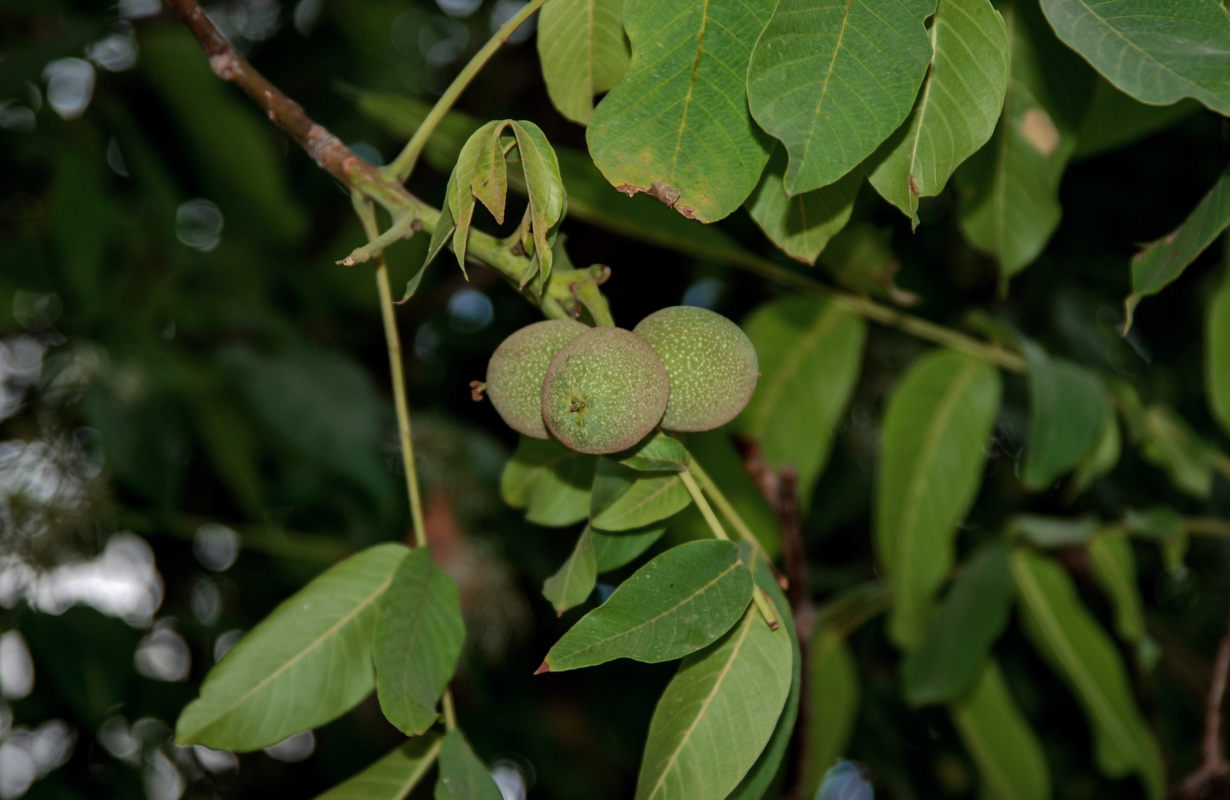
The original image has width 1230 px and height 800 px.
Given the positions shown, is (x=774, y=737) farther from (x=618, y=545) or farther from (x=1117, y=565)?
(x=1117, y=565)

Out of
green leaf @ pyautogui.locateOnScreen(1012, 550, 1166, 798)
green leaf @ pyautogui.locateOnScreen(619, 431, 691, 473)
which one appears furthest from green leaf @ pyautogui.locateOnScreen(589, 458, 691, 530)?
green leaf @ pyautogui.locateOnScreen(1012, 550, 1166, 798)

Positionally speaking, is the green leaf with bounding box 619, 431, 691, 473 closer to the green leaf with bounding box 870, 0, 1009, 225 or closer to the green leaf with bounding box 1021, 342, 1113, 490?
the green leaf with bounding box 870, 0, 1009, 225

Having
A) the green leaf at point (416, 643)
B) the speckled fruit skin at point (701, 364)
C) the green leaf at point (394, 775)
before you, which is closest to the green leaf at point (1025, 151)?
the speckled fruit skin at point (701, 364)

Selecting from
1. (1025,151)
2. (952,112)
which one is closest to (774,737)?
(952,112)

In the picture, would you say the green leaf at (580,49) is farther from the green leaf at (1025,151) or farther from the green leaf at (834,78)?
the green leaf at (1025,151)

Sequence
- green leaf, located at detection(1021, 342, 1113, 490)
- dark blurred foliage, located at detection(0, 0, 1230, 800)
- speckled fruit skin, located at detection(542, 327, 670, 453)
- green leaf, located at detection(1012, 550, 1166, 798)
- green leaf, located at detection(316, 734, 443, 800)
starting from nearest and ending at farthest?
speckled fruit skin, located at detection(542, 327, 670, 453) → green leaf, located at detection(316, 734, 443, 800) → green leaf, located at detection(1021, 342, 1113, 490) → green leaf, located at detection(1012, 550, 1166, 798) → dark blurred foliage, located at detection(0, 0, 1230, 800)
